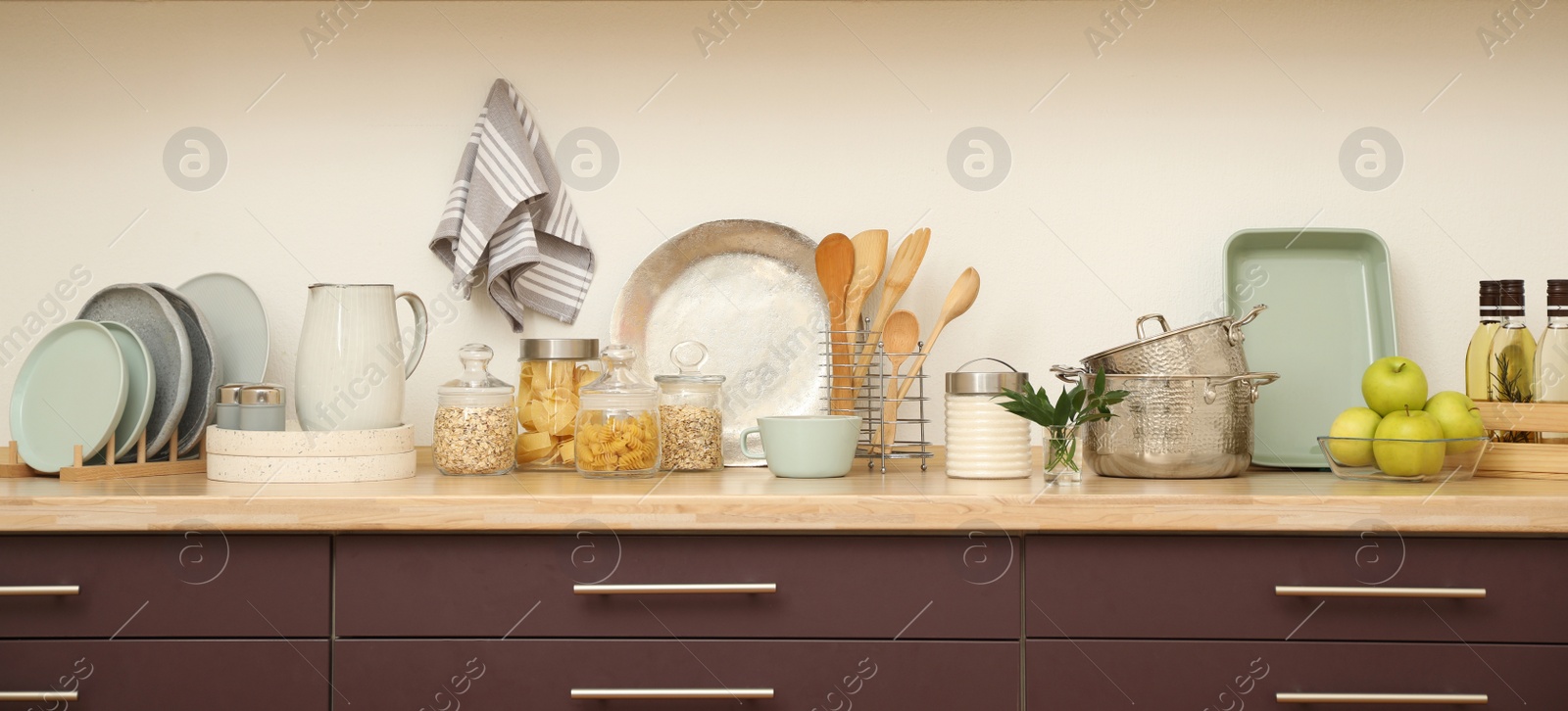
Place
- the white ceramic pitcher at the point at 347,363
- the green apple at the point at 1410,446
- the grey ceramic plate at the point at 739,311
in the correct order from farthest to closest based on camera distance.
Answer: the grey ceramic plate at the point at 739,311, the white ceramic pitcher at the point at 347,363, the green apple at the point at 1410,446

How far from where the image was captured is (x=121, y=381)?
1.25 m

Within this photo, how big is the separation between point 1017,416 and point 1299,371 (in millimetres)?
497

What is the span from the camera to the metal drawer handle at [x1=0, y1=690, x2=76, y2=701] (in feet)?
3.43

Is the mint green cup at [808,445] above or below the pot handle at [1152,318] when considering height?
below

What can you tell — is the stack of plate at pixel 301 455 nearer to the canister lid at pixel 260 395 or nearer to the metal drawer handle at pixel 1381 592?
the canister lid at pixel 260 395

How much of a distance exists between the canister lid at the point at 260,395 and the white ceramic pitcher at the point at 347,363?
0.09 ft

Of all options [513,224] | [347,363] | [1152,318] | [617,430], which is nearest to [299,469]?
[347,363]

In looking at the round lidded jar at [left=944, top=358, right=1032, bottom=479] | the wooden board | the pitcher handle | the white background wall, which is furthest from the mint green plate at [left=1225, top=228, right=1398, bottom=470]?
the pitcher handle

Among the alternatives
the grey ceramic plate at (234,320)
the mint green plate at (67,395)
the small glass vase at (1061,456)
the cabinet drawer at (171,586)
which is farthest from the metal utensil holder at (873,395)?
the mint green plate at (67,395)

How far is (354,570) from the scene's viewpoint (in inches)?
41.6

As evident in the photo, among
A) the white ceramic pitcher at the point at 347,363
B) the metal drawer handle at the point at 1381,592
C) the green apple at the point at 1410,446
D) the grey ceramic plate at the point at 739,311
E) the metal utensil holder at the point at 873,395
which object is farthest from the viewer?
the grey ceramic plate at the point at 739,311

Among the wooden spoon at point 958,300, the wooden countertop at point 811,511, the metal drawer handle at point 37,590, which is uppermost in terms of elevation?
the wooden spoon at point 958,300

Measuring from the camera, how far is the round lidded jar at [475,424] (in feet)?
4.17

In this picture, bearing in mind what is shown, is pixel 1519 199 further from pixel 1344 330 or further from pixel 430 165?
pixel 430 165
